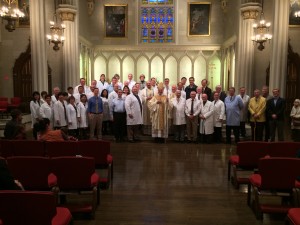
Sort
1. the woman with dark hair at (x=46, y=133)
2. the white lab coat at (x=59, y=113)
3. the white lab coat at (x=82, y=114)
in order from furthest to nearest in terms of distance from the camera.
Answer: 1. the white lab coat at (x=82, y=114)
2. the white lab coat at (x=59, y=113)
3. the woman with dark hair at (x=46, y=133)

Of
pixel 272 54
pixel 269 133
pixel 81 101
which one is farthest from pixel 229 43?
pixel 81 101

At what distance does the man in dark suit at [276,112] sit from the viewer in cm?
873

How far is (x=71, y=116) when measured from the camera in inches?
365

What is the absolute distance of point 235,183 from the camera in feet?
18.4

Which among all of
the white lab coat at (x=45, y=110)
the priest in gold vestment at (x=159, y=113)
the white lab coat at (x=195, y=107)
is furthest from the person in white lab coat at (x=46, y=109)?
the white lab coat at (x=195, y=107)

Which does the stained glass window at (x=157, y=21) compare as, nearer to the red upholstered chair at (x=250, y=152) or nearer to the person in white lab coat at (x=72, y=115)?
the person in white lab coat at (x=72, y=115)

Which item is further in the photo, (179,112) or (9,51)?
(9,51)

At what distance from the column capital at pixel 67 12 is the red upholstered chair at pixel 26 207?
11.9 metres

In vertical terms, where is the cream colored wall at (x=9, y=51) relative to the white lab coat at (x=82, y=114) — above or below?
above

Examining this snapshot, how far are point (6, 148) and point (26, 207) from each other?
301cm

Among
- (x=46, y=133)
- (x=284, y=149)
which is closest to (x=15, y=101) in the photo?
(x=46, y=133)

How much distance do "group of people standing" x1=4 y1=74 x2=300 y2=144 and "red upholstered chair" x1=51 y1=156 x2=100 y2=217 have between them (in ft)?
16.6

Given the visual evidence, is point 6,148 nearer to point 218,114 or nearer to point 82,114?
point 82,114

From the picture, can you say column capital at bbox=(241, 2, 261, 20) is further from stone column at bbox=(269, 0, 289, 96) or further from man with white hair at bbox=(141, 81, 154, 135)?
man with white hair at bbox=(141, 81, 154, 135)
